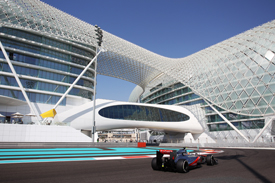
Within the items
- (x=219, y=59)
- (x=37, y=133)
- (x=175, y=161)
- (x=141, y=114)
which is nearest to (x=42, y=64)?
(x=37, y=133)

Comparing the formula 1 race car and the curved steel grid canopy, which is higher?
the curved steel grid canopy

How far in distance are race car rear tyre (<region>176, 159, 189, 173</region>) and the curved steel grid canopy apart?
32441 millimetres

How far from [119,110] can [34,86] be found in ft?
55.8

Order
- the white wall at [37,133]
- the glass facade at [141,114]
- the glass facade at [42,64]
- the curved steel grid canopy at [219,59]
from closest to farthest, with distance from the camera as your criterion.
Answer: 1. the white wall at [37,133]
2. the curved steel grid canopy at [219,59]
3. the glass facade at [42,64]
4. the glass facade at [141,114]

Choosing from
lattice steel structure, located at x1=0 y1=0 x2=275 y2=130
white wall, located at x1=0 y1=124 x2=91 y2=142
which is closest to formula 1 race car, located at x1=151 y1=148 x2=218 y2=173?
white wall, located at x1=0 y1=124 x2=91 y2=142

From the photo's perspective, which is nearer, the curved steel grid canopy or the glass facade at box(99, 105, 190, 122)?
the curved steel grid canopy

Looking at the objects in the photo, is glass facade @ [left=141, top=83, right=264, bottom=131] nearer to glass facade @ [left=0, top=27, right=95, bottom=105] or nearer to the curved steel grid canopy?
the curved steel grid canopy

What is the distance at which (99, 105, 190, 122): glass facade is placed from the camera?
1640 inches

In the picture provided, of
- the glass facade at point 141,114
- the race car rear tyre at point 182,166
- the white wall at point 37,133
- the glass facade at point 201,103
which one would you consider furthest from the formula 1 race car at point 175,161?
the glass facade at point 201,103

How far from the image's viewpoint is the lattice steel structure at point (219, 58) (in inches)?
1423

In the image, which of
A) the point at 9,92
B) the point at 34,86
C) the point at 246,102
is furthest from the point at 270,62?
the point at 9,92

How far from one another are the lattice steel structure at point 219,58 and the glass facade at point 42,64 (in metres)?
3.10

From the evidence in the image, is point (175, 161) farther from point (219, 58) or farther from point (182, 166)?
point (219, 58)

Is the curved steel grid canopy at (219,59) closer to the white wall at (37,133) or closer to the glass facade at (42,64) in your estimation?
the glass facade at (42,64)
